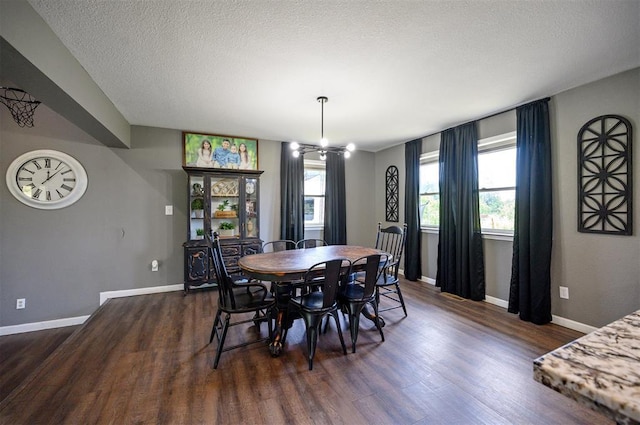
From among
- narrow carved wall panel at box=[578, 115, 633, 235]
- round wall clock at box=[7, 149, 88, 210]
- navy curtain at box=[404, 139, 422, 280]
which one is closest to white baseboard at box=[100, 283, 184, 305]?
round wall clock at box=[7, 149, 88, 210]

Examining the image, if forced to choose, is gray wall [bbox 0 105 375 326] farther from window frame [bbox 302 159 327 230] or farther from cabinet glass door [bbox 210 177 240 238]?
window frame [bbox 302 159 327 230]

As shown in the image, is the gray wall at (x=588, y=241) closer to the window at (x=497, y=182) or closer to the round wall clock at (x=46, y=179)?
the window at (x=497, y=182)

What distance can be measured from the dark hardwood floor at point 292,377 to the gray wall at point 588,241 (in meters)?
0.39

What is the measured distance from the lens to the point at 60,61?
2.03m

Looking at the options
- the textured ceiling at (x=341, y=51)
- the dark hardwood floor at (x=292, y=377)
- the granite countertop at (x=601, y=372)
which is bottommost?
the dark hardwood floor at (x=292, y=377)

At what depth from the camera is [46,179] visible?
11.5 feet

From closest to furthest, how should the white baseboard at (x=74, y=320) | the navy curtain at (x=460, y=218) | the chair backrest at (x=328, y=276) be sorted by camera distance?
the chair backrest at (x=328, y=276)
the white baseboard at (x=74, y=320)
the navy curtain at (x=460, y=218)

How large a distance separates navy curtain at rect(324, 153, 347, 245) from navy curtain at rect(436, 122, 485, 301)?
1877 mm

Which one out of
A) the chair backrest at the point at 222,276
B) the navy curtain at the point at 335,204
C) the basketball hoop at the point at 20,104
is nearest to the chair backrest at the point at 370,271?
the chair backrest at the point at 222,276

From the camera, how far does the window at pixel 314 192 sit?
531 centimetres

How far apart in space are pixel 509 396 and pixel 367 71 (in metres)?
2.77

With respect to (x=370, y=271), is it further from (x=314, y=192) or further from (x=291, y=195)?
(x=314, y=192)

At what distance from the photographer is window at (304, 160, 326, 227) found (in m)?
5.31

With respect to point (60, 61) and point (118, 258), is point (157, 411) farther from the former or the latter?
point (118, 258)
